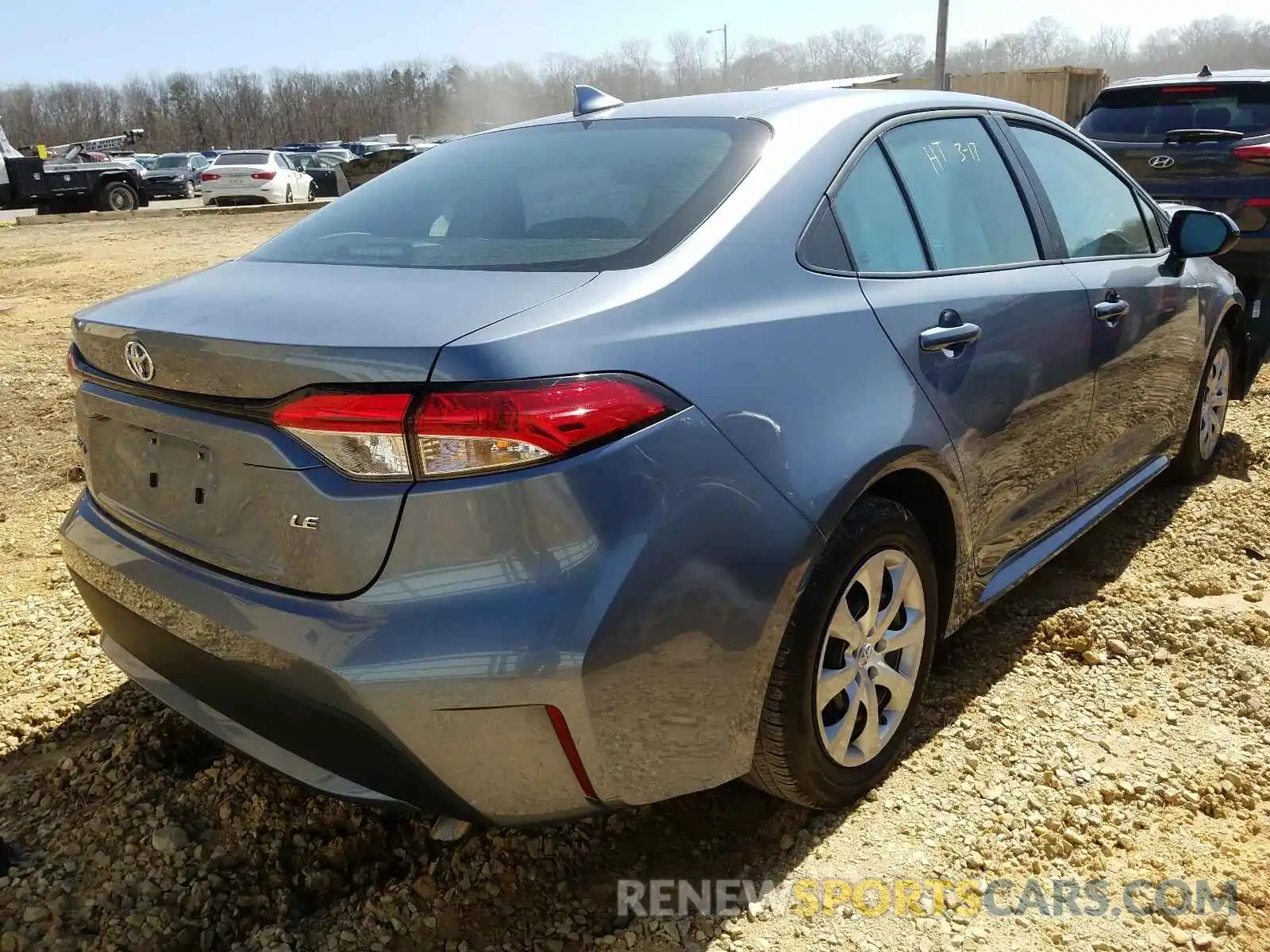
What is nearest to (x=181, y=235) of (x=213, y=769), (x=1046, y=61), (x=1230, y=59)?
(x=213, y=769)

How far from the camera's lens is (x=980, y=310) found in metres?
2.47

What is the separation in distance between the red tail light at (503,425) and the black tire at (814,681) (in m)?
0.61

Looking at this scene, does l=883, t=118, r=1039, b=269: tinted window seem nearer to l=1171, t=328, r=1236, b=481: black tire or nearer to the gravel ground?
the gravel ground

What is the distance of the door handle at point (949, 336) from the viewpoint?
228 cm

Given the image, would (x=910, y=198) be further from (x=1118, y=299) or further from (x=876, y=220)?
(x=1118, y=299)

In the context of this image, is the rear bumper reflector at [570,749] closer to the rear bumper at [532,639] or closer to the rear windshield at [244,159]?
the rear bumper at [532,639]

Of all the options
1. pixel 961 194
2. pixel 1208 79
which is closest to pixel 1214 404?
pixel 961 194

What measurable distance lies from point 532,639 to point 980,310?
1.46 meters

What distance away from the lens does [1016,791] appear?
2.41 m

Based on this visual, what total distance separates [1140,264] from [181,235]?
16.2 meters

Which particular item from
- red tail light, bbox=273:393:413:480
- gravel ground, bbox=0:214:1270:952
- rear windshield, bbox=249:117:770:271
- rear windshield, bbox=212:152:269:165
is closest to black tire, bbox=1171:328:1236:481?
gravel ground, bbox=0:214:1270:952

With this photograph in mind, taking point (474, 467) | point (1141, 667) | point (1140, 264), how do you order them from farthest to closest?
point (1140, 264) → point (1141, 667) → point (474, 467)

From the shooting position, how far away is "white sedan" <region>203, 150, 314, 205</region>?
23.4m

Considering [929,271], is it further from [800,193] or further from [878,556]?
[878,556]
